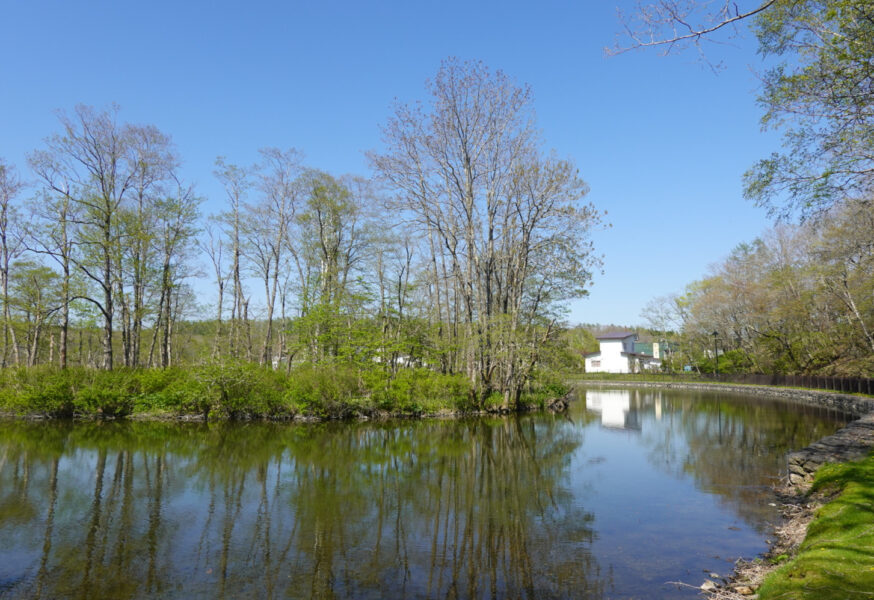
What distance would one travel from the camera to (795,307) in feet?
120

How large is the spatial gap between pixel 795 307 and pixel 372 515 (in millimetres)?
39212

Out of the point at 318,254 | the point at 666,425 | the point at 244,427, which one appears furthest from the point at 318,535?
the point at 318,254

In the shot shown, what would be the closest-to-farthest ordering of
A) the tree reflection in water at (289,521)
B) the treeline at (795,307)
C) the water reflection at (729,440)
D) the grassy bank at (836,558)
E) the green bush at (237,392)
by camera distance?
the grassy bank at (836,558), the tree reflection in water at (289,521), the water reflection at (729,440), the green bush at (237,392), the treeline at (795,307)

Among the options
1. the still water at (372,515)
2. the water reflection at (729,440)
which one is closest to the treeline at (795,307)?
the water reflection at (729,440)

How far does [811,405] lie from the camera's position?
3052 cm

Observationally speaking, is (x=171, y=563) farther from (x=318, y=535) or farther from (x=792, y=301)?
(x=792, y=301)

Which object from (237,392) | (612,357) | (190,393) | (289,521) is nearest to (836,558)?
(289,521)

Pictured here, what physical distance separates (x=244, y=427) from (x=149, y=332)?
1231 inches

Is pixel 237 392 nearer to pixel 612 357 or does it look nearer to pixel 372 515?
pixel 372 515

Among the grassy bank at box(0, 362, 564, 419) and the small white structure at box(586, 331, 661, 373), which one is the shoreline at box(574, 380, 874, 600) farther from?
the small white structure at box(586, 331, 661, 373)

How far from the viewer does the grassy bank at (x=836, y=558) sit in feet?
13.5

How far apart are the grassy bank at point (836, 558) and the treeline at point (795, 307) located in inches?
675

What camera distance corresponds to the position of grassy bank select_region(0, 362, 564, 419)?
19641 millimetres

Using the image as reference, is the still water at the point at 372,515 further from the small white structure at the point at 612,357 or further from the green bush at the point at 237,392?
the small white structure at the point at 612,357
